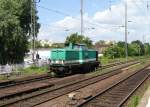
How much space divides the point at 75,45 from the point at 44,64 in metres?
11.3

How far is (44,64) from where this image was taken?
172 ft

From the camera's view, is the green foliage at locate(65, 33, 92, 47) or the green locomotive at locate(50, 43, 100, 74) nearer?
the green locomotive at locate(50, 43, 100, 74)

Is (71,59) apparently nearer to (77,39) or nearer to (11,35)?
(11,35)

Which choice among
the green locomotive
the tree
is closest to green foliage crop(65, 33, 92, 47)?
the tree

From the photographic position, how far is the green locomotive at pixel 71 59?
123 feet

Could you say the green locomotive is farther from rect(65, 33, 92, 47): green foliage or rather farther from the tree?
rect(65, 33, 92, 47): green foliage

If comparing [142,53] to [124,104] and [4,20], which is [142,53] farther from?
[124,104]

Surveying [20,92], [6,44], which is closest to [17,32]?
[6,44]

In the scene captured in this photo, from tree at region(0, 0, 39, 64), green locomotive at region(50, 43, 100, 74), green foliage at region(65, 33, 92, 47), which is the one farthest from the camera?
green foliage at region(65, 33, 92, 47)

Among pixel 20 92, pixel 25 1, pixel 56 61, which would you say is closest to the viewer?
pixel 20 92

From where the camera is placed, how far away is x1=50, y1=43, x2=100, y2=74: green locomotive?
37.5m

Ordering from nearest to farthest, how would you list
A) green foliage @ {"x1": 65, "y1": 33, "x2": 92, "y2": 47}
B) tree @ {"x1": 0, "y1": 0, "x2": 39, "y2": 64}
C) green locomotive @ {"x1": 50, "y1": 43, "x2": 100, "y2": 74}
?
green locomotive @ {"x1": 50, "y1": 43, "x2": 100, "y2": 74}
tree @ {"x1": 0, "y1": 0, "x2": 39, "y2": 64}
green foliage @ {"x1": 65, "y1": 33, "x2": 92, "y2": 47}

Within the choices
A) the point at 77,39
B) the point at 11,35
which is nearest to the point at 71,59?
the point at 11,35

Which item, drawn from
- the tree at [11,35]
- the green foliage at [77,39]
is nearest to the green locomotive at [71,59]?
the tree at [11,35]
